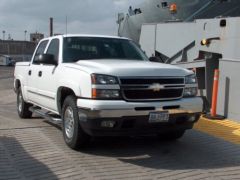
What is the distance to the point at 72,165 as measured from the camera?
229 inches

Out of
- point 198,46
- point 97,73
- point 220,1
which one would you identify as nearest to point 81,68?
point 97,73

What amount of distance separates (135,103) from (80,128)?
0.92 metres

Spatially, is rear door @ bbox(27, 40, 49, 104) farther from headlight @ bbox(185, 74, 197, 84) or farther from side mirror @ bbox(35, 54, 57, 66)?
headlight @ bbox(185, 74, 197, 84)

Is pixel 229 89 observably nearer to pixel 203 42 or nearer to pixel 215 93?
pixel 215 93

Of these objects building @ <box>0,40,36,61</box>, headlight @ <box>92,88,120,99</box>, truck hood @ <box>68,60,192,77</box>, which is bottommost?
building @ <box>0,40,36,61</box>

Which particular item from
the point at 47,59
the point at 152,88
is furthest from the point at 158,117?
the point at 47,59

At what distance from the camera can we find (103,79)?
19.6ft

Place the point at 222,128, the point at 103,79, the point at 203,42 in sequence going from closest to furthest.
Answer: the point at 103,79 < the point at 222,128 < the point at 203,42

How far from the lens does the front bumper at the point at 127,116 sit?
5840 millimetres

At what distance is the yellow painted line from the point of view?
7770mm

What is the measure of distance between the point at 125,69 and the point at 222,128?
10.7 feet

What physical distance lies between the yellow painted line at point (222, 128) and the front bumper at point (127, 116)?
163 centimetres

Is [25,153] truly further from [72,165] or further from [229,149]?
[229,149]

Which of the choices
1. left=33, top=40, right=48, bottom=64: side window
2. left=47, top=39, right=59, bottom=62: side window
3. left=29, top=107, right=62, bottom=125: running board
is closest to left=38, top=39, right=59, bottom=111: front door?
left=47, top=39, right=59, bottom=62: side window
